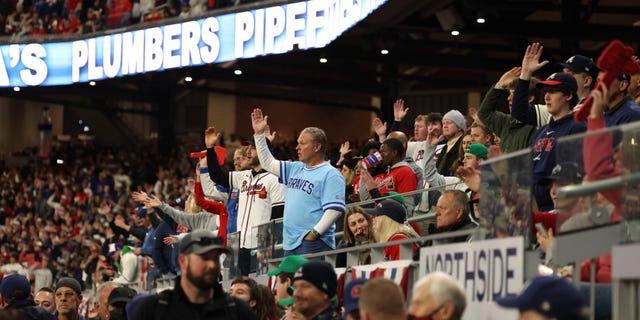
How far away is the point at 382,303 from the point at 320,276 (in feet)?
3.62

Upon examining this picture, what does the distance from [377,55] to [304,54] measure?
1613 mm

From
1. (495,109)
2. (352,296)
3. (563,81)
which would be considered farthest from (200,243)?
(495,109)

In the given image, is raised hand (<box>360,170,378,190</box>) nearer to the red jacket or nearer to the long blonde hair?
the long blonde hair

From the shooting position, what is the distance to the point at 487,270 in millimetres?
5703

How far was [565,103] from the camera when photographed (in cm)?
779

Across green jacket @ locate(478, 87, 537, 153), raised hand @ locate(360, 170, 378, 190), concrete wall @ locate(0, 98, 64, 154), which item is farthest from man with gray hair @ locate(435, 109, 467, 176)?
concrete wall @ locate(0, 98, 64, 154)

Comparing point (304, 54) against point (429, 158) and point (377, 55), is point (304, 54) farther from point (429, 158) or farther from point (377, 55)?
point (429, 158)

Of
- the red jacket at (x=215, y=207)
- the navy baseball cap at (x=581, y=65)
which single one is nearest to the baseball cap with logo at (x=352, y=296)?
the navy baseball cap at (x=581, y=65)

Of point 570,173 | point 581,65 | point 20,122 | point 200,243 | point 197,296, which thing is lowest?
point 197,296

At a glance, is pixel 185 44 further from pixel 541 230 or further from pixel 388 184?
pixel 541 230

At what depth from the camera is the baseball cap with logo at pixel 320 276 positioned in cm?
611

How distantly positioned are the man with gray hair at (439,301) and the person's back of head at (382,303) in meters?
0.13

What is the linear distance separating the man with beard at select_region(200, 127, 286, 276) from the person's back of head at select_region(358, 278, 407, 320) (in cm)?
618

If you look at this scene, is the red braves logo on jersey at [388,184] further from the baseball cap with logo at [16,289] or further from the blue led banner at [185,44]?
the blue led banner at [185,44]
